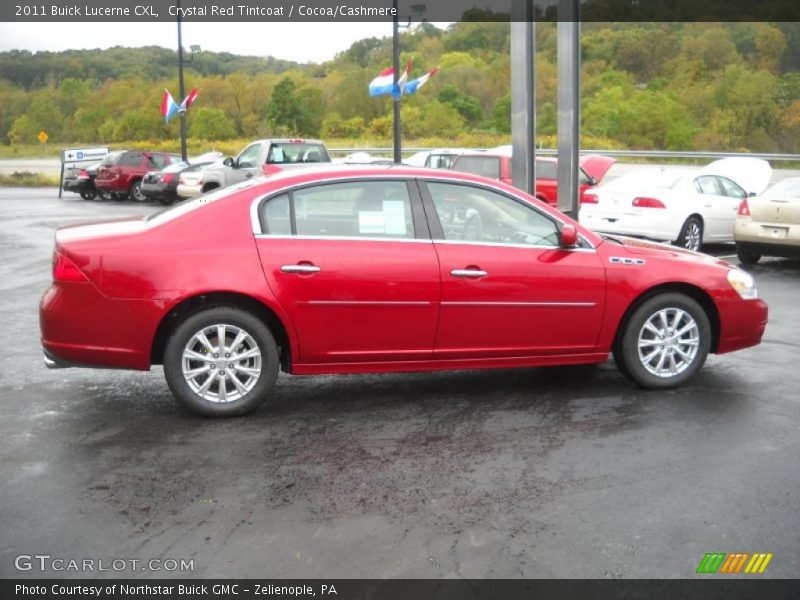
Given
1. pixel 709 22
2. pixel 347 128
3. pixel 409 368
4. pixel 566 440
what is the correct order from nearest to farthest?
1. pixel 566 440
2. pixel 409 368
3. pixel 709 22
4. pixel 347 128

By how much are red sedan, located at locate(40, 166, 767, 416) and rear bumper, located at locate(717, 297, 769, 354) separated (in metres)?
0.02

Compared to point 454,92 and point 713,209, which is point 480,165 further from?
point 454,92

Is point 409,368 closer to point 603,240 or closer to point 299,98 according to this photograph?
point 603,240

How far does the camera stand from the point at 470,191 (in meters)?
6.70

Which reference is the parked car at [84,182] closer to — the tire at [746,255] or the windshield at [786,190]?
the tire at [746,255]

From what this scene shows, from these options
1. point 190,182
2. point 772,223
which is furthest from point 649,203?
point 190,182

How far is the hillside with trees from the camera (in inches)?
1956

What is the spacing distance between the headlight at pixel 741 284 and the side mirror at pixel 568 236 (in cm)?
128

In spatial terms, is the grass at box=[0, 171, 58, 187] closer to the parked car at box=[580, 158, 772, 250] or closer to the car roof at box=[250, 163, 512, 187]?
the parked car at box=[580, 158, 772, 250]

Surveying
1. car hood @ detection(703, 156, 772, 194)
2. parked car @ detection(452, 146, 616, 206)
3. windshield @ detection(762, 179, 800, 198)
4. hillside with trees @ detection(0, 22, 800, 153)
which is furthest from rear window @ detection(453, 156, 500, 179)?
hillside with trees @ detection(0, 22, 800, 153)

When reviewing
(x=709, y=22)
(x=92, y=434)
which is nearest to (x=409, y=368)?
(x=92, y=434)

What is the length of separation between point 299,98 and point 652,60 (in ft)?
80.1

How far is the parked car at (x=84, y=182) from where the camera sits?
33.4 m

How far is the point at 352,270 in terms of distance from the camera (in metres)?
6.27
